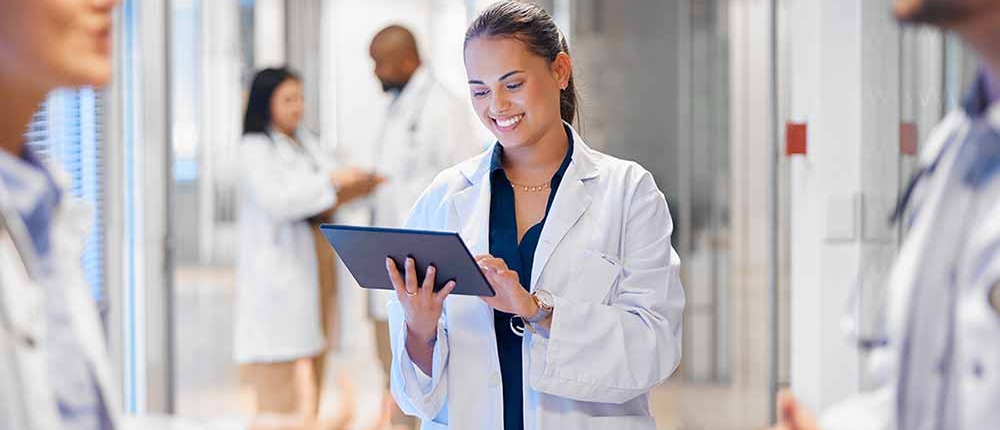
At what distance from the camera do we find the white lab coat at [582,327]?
189 cm

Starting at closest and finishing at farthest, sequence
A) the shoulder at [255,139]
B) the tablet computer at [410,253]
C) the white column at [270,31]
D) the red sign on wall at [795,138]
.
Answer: the tablet computer at [410,253] < the red sign on wall at [795,138] < the shoulder at [255,139] < the white column at [270,31]

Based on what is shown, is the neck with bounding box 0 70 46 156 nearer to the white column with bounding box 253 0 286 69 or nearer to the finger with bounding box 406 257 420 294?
the finger with bounding box 406 257 420 294

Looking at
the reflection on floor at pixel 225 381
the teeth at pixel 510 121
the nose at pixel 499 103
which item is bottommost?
the reflection on floor at pixel 225 381

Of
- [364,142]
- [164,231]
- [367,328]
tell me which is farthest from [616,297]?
[367,328]

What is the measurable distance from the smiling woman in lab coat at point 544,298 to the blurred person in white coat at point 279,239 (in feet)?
7.96

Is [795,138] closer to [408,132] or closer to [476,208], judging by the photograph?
[476,208]

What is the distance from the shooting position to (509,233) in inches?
78.9

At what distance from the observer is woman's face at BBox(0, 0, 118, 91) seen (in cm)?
105

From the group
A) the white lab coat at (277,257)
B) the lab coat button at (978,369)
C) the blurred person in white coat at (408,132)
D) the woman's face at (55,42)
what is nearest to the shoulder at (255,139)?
the white lab coat at (277,257)

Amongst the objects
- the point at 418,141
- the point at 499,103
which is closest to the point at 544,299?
the point at 499,103

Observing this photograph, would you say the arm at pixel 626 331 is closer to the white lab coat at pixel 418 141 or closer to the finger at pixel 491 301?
the finger at pixel 491 301

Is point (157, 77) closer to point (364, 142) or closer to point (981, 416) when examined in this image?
point (364, 142)

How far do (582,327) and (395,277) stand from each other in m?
0.31

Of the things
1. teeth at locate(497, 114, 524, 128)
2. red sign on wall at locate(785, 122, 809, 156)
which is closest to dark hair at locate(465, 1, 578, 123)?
teeth at locate(497, 114, 524, 128)
